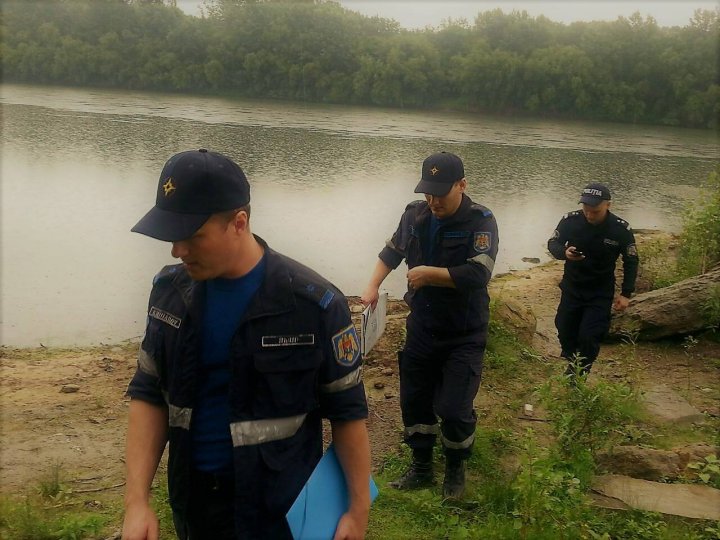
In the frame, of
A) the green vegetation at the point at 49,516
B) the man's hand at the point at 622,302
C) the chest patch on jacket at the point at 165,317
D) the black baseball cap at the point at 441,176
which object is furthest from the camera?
the man's hand at the point at 622,302

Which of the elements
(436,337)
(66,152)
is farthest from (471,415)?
(66,152)

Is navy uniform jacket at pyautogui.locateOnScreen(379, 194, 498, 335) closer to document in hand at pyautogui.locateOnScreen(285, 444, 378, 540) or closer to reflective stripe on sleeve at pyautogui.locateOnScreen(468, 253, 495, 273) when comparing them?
reflective stripe on sleeve at pyautogui.locateOnScreen(468, 253, 495, 273)

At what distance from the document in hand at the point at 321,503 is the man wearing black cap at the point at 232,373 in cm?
3

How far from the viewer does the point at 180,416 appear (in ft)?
6.04

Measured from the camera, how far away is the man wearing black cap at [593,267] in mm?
4969

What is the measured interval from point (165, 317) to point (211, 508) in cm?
56

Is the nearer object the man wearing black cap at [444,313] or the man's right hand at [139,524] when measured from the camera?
the man's right hand at [139,524]

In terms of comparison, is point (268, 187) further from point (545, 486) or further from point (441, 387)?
point (545, 486)

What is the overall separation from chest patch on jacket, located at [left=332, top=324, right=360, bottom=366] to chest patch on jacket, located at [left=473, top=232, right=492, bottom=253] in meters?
1.84

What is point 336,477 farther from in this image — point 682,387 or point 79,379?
point 682,387

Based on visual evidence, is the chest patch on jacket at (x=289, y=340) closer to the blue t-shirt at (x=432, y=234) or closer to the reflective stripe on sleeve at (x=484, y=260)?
the reflective stripe on sleeve at (x=484, y=260)

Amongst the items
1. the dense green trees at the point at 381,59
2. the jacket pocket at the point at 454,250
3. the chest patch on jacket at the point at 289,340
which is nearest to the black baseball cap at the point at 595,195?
the jacket pocket at the point at 454,250

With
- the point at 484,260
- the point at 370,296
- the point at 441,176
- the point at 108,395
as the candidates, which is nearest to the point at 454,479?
the point at 370,296

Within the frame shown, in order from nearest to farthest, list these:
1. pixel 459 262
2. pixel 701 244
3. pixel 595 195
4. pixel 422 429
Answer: pixel 459 262 → pixel 422 429 → pixel 595 195 → pixel 701 244
